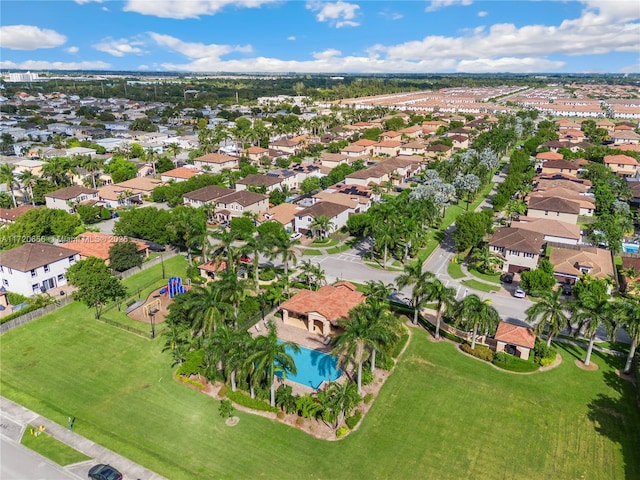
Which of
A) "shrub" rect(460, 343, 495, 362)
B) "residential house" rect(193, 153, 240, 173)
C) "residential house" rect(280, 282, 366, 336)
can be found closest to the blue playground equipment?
"residential house" rect(280, 282, 366, 336)

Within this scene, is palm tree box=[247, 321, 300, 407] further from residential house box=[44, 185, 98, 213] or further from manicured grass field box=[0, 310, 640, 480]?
residential house box=[44, 185, 98, 213]

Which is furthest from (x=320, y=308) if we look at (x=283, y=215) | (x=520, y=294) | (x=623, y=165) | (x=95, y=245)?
(x=623, y=165)

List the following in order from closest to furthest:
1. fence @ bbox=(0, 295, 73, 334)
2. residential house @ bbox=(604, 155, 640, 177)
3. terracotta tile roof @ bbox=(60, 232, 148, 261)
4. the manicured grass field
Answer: the manicured grass field < fence @ bbox=(0, 295, 73, 334) < terracotta tile roof @ bbox=(60, 232, 148, 261) < residential house @ bbox=(604, 155, 640, 177)

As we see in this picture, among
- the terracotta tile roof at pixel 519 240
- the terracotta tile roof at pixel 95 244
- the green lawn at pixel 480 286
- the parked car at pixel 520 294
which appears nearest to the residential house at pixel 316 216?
the terracotta tile roof at pixel 95 244

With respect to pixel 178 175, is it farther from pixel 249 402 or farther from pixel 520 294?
pixel 520 294

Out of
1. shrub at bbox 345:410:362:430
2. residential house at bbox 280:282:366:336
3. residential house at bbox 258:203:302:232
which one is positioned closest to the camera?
shrub at bbox 345:410:362:430

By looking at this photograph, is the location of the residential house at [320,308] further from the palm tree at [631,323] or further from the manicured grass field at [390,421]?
the palm tree at [631,323]

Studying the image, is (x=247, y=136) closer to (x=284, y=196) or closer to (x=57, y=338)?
(x=284, y=196)
